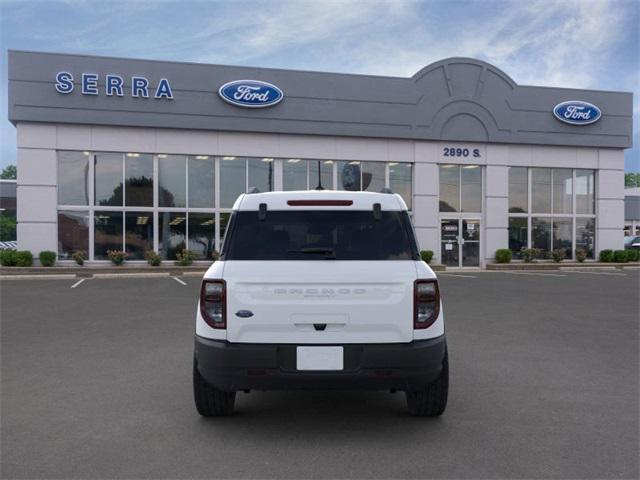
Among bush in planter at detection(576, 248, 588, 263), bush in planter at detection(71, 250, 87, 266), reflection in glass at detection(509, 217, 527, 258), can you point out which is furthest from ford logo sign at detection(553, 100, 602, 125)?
bush in planter at detection(71, 250, 87, 266)

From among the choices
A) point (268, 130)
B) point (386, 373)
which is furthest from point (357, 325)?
point (268, 130)

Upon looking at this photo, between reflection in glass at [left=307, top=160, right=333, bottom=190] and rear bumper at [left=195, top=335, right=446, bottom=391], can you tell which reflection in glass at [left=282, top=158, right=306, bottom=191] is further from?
rear bumper at [left=195, top=335, right=446, bottom=391]

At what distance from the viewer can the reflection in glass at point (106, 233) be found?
68.3 ft

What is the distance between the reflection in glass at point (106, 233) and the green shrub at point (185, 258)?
93.3 inches

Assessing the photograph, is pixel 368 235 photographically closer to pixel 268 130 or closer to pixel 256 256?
pixel 256 256

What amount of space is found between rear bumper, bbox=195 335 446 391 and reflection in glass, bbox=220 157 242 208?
18677 millimetres

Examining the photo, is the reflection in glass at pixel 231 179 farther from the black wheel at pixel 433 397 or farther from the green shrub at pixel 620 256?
the black wheel at pixel 433 397

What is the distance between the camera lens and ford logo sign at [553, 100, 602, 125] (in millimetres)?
25125

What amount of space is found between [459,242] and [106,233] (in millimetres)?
15366

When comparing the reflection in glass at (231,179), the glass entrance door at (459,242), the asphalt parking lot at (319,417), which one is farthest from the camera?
the glass entrance door at (459,242)

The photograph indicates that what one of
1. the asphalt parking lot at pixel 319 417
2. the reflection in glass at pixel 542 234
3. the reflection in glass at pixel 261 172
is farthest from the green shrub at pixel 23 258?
the reflection in glass at pixel 542 234

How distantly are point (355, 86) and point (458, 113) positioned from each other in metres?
4.97

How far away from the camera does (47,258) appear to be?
64.8 ft

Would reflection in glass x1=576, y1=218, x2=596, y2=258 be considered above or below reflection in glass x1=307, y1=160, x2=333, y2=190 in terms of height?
below
